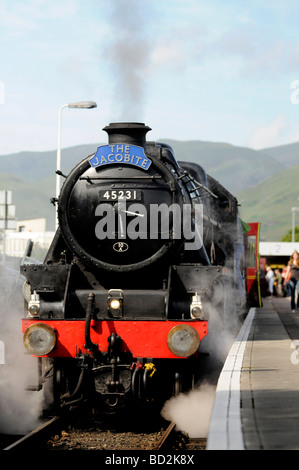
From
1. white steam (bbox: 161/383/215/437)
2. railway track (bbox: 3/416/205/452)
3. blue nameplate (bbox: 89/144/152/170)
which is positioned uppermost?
blue nameplate (bbox: 89/144/152/170)

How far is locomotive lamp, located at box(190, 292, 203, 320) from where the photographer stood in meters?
8.47

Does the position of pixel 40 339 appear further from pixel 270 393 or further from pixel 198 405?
pixel 270 393

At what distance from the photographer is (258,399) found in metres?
6.78

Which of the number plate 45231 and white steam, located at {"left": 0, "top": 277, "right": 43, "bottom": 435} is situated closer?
the number plate 45231

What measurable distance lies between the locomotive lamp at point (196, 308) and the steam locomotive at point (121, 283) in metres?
0.01

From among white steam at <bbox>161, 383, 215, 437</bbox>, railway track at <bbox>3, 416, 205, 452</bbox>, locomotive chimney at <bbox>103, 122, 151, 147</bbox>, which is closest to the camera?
railway track at <bbox>3, 416, 205, 452</bbox>

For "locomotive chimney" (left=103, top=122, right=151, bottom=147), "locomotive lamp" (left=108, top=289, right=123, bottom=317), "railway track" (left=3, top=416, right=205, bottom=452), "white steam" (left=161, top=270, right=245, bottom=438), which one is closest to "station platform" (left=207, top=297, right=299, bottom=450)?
"white steam" (left=161, top=270, right=245, bottom=438)

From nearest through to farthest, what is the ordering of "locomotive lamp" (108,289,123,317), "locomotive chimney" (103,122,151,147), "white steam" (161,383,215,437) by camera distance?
"white steam" (161,383,215,437), "locomotive lamp" (108,289,123,317), "locomotive chimney" (103,122,151,147)

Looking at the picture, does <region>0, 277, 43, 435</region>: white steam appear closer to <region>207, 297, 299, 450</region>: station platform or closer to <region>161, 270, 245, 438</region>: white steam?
<region>161, 270, 245, 438</region>: white steam

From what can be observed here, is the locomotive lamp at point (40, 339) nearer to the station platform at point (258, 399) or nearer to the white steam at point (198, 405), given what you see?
the white steam at point (198, 405)

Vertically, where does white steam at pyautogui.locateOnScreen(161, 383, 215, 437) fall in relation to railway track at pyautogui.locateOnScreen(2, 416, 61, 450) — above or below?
above

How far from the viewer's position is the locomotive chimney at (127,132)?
9.06m

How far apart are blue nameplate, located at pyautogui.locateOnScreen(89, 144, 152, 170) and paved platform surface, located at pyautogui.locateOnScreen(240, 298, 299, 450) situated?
2.65m
